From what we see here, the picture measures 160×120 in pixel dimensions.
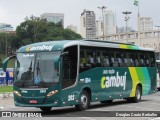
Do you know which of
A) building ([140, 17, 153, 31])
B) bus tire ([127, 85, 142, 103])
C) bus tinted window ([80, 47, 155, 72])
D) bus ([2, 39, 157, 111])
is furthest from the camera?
building ([140, 17, 153, 31])

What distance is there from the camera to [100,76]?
20234mm

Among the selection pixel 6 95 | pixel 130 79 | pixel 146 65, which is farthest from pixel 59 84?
pixel 6 95

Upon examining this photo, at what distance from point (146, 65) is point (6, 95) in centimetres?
1012

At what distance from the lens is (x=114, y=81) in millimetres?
21500

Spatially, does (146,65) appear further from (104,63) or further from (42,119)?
(42,119)

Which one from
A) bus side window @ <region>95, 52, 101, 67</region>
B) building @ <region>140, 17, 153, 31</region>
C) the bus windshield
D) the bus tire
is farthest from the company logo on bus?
building @ <region>140, 17, 153, 31</region>

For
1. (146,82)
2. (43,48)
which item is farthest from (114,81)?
(43,48)

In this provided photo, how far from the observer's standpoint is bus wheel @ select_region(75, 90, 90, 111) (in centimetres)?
1838

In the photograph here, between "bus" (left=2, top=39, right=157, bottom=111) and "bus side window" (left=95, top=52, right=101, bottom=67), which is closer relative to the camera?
"bus" (left=2, top=39, right=157, bottom=111)

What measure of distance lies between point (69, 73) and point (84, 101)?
5.73ft

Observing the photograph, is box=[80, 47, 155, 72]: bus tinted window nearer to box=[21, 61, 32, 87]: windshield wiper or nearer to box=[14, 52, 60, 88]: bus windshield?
box=[14, 52, 60, 88]: bus windshield

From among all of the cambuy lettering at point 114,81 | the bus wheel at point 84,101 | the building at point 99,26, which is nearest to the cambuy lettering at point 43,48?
the bus wheel at point 84,101

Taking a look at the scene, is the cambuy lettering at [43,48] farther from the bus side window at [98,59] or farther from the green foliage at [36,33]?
the green foliage at [36,33]

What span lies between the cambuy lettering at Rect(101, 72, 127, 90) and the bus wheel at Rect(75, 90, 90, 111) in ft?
5.45
